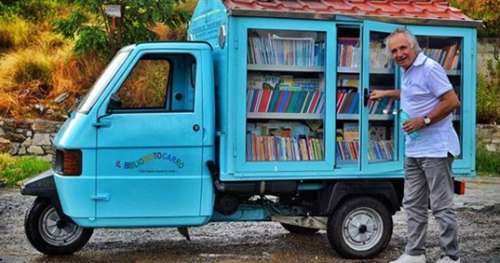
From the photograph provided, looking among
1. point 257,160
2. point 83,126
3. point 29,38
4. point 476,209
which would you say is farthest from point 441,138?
point 29,38

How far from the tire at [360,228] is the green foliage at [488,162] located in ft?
30.7

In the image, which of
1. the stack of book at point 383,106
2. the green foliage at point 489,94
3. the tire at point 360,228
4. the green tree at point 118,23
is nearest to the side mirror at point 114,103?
the tire at point 360,228

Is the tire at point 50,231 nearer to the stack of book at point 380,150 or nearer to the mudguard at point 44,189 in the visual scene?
the mudguard at point 44,189

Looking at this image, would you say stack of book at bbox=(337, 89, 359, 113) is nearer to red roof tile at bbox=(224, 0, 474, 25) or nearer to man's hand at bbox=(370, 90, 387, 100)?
man's hand at bbox=(370, 90, 387, 100)

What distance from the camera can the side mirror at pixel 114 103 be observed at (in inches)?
255

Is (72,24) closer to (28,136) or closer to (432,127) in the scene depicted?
(28,136)

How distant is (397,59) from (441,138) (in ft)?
2.47

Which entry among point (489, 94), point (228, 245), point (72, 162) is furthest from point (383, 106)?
point (489, 94)

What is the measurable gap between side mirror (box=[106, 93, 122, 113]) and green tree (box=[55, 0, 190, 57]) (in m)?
6.66

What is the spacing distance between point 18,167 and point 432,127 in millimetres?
8966

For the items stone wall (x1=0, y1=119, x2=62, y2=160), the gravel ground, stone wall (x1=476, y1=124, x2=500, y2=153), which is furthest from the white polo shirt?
stone wall (x1=476, y1=124, x2=500, y2=153)

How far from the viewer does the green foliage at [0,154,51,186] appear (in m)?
12.5

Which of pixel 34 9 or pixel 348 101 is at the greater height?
pixel 34 9

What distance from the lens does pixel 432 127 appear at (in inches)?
238
